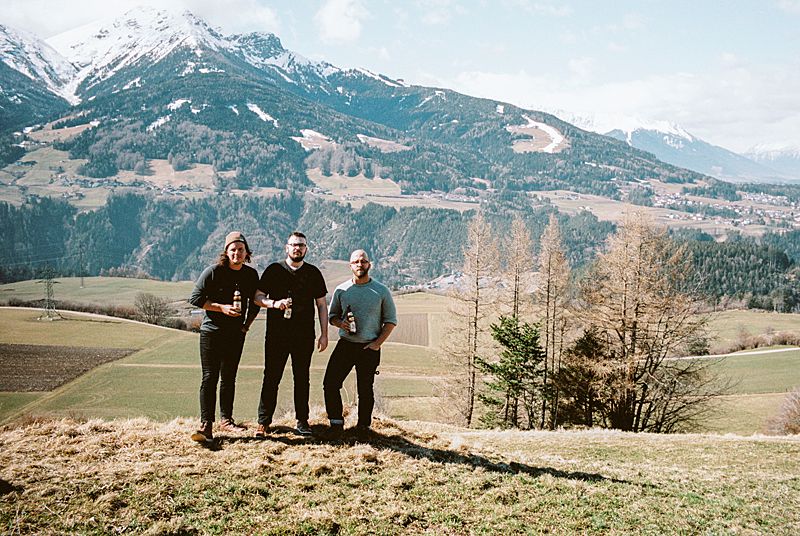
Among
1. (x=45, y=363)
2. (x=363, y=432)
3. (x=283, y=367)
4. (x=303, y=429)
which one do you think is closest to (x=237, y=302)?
(x=283, y=367)

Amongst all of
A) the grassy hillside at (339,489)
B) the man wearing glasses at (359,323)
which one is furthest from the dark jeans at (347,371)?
the grassy hillside at (339,489)

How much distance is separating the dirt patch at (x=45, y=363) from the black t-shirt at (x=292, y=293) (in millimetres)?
53887

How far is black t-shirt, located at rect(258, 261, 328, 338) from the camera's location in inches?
338

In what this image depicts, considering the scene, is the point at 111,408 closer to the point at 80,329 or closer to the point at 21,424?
the point at 80,329

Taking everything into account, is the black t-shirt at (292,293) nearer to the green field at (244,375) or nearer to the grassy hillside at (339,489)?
the grassy hillside at (339,489)

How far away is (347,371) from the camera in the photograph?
9.19 meters

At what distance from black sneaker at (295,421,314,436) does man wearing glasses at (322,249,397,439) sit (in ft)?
1.31

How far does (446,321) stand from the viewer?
3212cm

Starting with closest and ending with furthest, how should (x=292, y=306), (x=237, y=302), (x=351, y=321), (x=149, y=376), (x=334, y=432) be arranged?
1. (x=237, y=302)
2. (x=292, y=306)
3. (x=351, y=321)
4. (x=334, y=432)
5. (x=149, y=376)

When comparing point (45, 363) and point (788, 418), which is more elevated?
point (788, 418)

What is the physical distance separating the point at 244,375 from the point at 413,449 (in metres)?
52.6

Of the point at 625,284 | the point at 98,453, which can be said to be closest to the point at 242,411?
the point at 625,284

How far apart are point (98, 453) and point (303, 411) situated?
3076mm

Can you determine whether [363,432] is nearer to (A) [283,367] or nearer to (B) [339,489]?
(A) [283,367]
